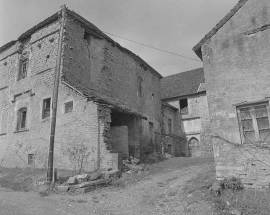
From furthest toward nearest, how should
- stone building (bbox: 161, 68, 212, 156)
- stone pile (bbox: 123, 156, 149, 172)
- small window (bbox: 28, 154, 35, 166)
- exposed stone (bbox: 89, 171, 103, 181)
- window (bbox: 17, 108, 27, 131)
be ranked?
stone building (bbox: 161, 68, 212, 156)
window (bbox: 17, 108, 27, 131)
small window (bbox: 28, 154, 35, 166)
stone pile (bbox: 123, 156, 149, 172)
exposed stone (bbox: 89, 171, 103, 181)

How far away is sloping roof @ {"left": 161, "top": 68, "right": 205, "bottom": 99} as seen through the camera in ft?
84.2

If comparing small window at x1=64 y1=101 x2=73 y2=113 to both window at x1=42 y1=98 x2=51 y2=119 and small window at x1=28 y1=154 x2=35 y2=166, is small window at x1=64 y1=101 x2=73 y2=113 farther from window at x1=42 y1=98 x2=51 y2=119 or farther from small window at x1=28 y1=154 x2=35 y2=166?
small window at x1=28 y1=154 x2=35 y2=166

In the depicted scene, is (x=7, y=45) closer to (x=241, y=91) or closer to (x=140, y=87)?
(x=140, y=87)

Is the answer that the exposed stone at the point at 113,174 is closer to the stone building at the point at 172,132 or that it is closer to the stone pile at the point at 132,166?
the stone pile at the point at 132,166

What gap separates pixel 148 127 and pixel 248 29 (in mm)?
12166

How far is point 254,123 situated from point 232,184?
2.10 metres

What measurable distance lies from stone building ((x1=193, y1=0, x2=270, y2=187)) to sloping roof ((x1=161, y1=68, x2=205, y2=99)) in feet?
53.1

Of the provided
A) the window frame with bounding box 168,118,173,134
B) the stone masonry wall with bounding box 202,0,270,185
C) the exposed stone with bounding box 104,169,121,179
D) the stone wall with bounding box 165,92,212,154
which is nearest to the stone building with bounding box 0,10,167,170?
the exposed stone with bounding box 104,169,121,179

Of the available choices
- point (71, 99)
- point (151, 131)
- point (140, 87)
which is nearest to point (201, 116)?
point (151, 131)

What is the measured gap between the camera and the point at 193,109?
2469 cm

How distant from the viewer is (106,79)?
640 inches

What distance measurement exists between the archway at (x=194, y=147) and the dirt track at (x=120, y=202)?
15.2 metres

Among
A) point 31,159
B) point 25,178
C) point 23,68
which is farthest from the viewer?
point 23,68

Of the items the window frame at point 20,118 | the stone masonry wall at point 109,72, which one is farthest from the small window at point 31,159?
the stone masonry wall at point 109,72
